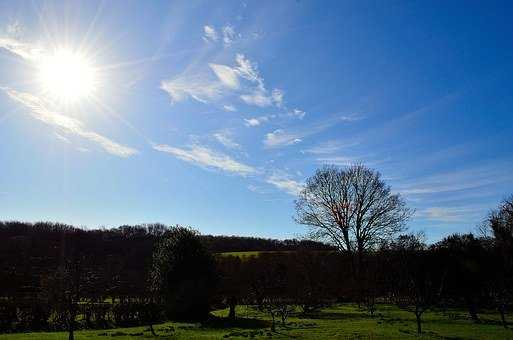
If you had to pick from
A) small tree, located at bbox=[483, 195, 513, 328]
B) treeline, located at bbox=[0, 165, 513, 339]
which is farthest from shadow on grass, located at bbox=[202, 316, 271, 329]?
small tree, located at bbox=[483, 195, 513, 328]

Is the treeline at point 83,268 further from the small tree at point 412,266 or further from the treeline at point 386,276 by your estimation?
the small tree at point 412,266

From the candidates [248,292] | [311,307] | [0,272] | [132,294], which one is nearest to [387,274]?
[311,307]

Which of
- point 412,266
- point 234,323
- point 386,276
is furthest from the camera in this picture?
point 386,276

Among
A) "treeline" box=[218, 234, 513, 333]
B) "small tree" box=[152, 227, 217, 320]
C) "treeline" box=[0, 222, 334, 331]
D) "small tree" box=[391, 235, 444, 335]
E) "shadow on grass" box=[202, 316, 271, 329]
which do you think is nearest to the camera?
"shadow on grass" box=[202, 316, 271, 329]

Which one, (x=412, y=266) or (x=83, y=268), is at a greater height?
(x=412, y=266)

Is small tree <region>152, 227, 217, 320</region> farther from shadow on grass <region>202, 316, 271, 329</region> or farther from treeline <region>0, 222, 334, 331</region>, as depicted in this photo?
shadow on grass <region>202, 316, 271, 329</region>

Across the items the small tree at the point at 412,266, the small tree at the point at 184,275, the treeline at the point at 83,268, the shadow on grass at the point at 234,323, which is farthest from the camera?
the small tree at the point at 412,266

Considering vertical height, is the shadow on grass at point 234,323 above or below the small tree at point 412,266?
below

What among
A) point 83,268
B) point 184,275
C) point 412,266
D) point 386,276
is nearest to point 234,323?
point 184,275

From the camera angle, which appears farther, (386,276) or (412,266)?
(386,276)

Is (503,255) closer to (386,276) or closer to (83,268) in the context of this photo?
(386,276)

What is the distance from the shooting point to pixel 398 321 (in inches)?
1385

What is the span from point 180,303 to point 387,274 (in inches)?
1347

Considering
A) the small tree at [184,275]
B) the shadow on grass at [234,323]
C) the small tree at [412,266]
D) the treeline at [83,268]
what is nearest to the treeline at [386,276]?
the small tree at [412,266]
